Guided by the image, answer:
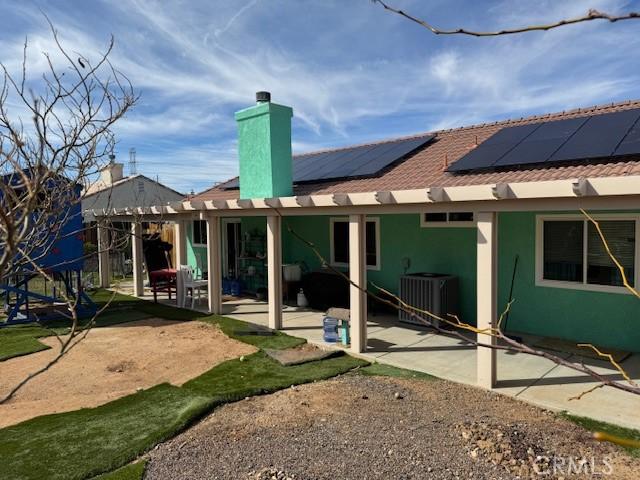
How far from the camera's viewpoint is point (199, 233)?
55.3ft

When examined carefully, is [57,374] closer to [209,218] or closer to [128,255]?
[209,218]

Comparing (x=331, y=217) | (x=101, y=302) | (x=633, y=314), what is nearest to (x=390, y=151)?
(x=331, y=217)

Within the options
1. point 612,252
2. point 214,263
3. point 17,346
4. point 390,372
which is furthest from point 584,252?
point 17,346

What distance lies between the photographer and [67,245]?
470 inches

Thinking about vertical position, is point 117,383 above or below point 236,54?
below

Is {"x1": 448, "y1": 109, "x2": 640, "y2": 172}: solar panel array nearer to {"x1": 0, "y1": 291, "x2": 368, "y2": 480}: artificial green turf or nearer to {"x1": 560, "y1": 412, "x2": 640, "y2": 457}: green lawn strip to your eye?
{"x1": 560, "y1": 412, "x2": 640, "y2": 457}: green lawn strip

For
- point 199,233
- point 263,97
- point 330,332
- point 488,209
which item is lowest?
point 330,332

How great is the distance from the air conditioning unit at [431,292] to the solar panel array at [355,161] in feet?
8.01

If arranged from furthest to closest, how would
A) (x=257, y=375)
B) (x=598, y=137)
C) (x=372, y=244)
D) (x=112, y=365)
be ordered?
1. (x=372, y=244)
2. (x=112, y=365)
3. (x=598, y=137)
4. (x=257, y=375)

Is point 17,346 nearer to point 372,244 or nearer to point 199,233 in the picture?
point 372,244

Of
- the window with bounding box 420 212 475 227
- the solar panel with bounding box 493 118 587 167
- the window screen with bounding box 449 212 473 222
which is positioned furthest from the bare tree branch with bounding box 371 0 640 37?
the window screen with bounding box 449 212 473 222

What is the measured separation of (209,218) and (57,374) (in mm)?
4967

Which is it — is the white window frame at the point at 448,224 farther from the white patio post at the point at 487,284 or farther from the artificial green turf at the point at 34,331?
the artificial green turf at the point at 34,331

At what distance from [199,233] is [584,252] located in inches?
494
